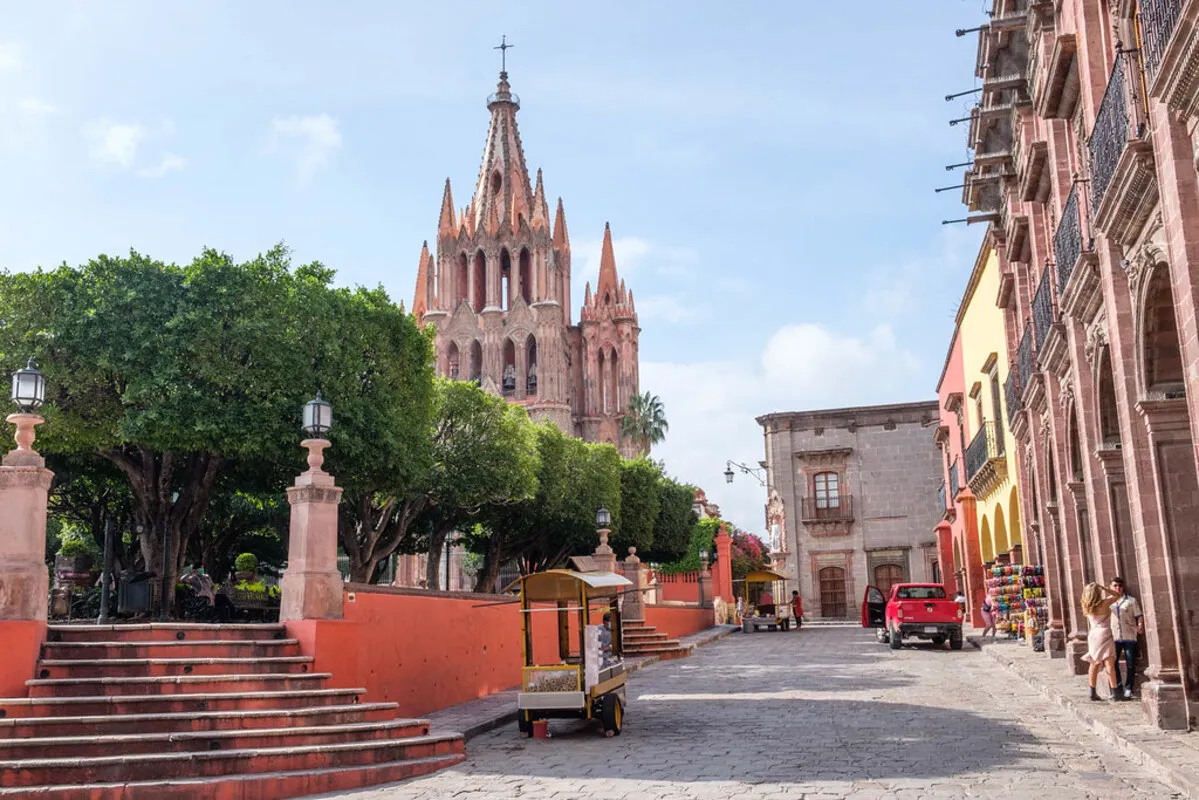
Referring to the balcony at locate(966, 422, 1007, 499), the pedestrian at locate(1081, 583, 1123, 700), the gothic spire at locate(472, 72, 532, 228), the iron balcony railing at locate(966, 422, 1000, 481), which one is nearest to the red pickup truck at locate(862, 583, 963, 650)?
the balcony at locate(966, 422, 1007, 499)

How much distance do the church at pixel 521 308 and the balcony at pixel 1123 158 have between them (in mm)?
58667

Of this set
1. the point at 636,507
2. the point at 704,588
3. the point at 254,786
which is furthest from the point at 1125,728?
the point at 636,507

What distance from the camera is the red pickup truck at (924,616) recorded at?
2353 centimetres

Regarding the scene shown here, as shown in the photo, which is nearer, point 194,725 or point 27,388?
point 194,725

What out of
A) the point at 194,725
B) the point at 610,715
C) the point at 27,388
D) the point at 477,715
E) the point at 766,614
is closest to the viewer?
the point at 194,725

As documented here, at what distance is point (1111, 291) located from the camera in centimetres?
1084

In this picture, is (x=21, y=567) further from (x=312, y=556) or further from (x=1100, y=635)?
(x=1100, y=635)

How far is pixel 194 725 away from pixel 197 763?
2.21 ft

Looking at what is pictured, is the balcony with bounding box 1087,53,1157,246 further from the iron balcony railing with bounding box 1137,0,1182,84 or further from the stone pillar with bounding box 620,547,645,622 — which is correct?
the stone pillar with bounding box 620,547,645,622

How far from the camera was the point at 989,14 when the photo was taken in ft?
56.0

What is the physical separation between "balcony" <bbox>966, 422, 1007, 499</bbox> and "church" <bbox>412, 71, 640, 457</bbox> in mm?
42456

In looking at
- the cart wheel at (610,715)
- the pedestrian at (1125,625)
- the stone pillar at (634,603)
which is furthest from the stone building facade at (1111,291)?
the stone pillar at (634,603)

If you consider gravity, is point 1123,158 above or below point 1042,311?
below

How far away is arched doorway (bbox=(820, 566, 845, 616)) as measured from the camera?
44625mm
